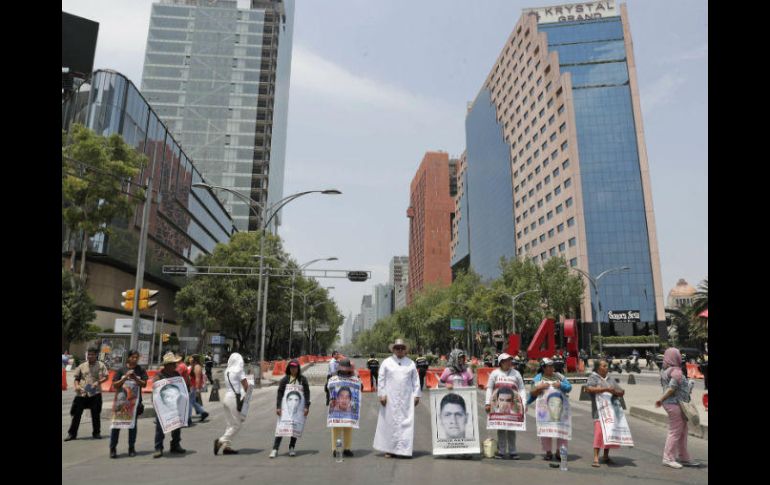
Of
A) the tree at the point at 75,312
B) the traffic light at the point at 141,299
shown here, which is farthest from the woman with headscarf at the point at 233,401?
the tree at the point at 75,312

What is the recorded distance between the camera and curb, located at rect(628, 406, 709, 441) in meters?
10.7

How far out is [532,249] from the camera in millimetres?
82688

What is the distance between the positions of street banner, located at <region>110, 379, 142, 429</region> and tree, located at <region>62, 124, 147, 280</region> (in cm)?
2487

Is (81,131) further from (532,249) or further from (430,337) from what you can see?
(532,249)

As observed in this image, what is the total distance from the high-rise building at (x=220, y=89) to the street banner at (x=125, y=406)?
274 feet

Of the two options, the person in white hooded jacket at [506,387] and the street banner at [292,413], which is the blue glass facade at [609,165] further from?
the street banner at [292,413]

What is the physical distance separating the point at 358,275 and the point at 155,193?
27.6m

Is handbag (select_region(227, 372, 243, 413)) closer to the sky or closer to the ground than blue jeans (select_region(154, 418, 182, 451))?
closer to the sky

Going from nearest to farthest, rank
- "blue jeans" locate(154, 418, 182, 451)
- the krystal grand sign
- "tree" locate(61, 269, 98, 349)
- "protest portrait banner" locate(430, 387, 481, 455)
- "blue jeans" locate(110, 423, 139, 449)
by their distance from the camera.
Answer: "protest portrait banner" locate(430, 387, 481, 455) < "blue jeans" locate(110, 423, 139, 449) < "blue jeans" locate(154, 418, 182, 451) < "tree" locate(61, 269, 98, 349) < the krystal grand sign

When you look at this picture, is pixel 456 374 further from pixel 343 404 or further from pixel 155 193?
pixel 155 193

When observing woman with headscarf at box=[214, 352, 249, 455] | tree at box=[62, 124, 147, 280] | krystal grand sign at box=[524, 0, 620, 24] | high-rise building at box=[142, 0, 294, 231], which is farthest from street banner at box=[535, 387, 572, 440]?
krystal grand sign at box=[524, 0, 620, 24]

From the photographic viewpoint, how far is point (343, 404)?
8.32 metres

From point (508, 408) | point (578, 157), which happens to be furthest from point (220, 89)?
point (508, 408)

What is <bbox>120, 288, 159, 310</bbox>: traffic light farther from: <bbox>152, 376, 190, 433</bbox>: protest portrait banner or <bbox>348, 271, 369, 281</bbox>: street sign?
<bbox>348, 271, 369, 281</bbox>: street sign
